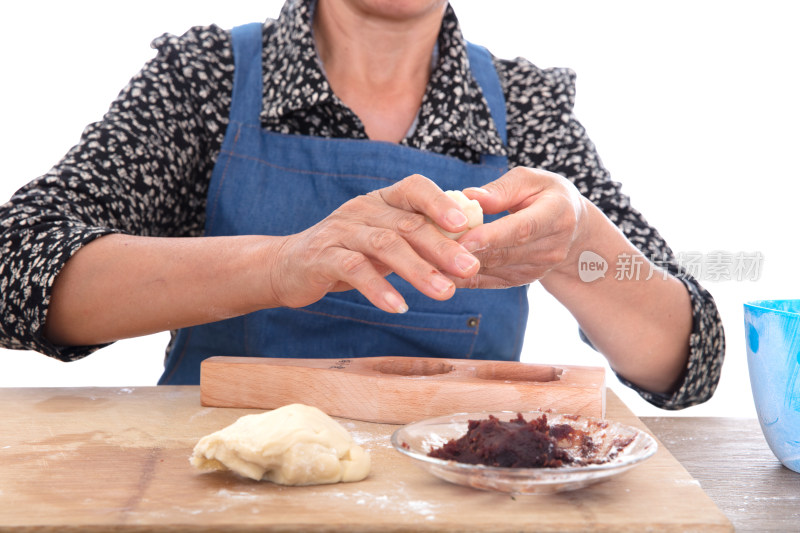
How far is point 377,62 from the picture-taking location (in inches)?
64.1

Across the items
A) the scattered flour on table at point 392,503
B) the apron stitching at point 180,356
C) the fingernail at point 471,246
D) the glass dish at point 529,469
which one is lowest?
the apron stitching at point 180,356

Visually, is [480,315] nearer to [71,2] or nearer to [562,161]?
[562,161]

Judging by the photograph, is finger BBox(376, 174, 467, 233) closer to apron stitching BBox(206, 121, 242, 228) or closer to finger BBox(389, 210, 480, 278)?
finger BBox(389, 210, 480, 278)

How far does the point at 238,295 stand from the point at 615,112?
182 cm

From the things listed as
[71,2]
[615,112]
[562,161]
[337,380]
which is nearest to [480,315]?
[562,161]

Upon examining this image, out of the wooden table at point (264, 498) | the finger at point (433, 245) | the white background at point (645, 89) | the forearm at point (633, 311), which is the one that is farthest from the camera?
the white background at point (645, 89)

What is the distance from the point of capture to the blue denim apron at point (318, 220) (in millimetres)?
1497

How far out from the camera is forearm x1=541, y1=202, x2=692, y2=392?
1.36m

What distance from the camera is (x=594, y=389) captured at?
3.46 ft

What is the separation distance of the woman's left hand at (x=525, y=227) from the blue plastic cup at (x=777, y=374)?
284mm

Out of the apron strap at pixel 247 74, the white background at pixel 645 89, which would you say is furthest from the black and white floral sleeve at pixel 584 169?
the white background at pixel 645 89

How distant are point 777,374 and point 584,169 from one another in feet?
2.45

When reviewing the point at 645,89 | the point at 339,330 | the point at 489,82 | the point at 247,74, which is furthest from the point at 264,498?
the point at 645,89

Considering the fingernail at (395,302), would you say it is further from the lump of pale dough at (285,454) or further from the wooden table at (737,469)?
the wooden table at (737,469)
